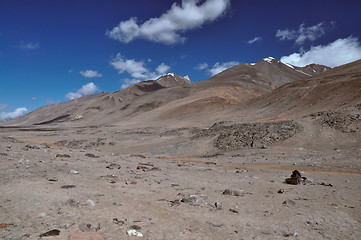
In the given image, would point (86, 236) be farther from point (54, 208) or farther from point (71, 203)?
point (71, 203)

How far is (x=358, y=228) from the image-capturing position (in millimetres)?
4938

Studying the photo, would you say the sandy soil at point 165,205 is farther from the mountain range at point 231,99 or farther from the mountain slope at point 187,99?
the mountain slope at point 187,99

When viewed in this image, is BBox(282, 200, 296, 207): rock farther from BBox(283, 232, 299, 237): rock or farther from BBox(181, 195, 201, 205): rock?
BBox(181, 195, 201, 205): rock

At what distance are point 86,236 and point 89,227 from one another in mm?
325

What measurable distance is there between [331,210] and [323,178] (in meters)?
5.12

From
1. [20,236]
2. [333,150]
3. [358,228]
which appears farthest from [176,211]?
[333,150]

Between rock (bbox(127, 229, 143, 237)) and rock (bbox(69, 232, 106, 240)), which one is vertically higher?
rock (bbox(69, 232, 106, 240))

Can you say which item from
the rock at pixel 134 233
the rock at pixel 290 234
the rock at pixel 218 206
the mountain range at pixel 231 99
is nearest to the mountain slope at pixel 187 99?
the mountain range at pixel 231 99

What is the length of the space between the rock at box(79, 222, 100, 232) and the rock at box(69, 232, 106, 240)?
17 centimetres

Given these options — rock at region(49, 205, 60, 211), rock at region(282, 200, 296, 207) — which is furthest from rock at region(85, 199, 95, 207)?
rock at region(282, 200, 296, 207)

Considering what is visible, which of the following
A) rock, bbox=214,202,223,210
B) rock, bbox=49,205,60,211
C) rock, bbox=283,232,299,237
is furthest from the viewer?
rock, bbox=214,202,223,210

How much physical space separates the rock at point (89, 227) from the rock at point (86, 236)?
0.57 feet

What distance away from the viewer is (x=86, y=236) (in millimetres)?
3834

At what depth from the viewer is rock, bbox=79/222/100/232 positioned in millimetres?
4105
